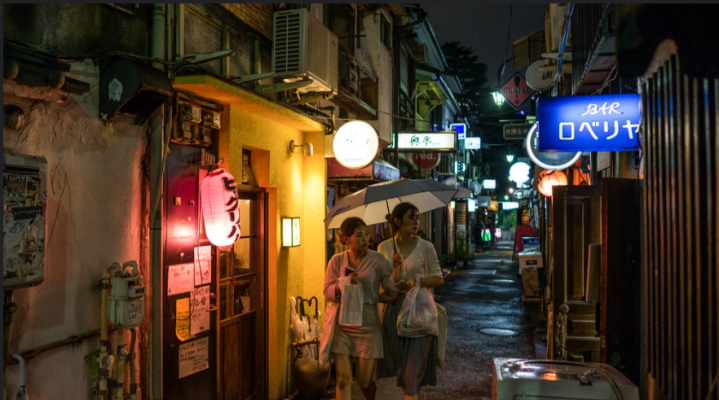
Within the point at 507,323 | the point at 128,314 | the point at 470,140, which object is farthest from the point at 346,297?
the point at 470,140

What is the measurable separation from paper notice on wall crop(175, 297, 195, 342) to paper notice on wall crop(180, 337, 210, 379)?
11 cm

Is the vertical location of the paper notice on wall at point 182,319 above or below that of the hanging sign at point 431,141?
below

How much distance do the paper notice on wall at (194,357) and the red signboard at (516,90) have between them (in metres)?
17.5

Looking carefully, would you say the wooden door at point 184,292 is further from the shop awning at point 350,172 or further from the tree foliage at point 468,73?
the tree foliage at point 468,73

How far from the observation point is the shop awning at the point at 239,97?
231 inches

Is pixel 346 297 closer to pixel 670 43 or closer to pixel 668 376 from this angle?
pixel 668 376

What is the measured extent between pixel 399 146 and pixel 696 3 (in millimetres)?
14539

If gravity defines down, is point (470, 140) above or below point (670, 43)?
Answer: above

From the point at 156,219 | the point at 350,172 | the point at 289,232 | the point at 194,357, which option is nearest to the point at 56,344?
the point at 156,219

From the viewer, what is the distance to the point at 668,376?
3.36 m

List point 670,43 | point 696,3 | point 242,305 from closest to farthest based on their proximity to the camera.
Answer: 1. point 696,3
2. point 670,43
3. point 242,305

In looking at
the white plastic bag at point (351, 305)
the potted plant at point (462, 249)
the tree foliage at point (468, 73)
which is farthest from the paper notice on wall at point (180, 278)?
the tree foliage at point (468, 73)

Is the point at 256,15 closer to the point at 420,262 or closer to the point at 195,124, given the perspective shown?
the point at 195,124

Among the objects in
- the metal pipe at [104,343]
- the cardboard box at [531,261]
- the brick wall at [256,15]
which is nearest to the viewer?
the metal pipe at [104,343]
